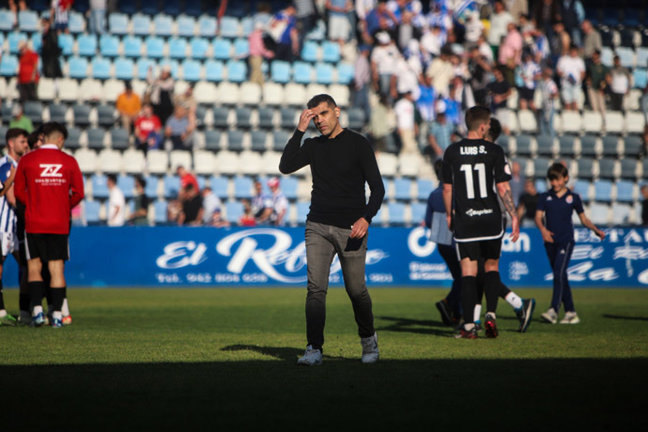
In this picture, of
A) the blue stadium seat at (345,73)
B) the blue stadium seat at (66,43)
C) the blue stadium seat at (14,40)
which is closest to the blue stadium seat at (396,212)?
the blue stadium seat at (345,73)

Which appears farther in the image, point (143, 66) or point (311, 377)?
point (143, 66)

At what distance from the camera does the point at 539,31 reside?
87.0 ft

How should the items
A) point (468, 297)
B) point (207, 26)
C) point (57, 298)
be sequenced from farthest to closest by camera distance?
point (207, 26), point (57, 298), point (468, 297)

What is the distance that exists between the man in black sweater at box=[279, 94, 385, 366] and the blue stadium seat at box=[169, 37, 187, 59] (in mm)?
18995

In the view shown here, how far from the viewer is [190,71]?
25.0 metres

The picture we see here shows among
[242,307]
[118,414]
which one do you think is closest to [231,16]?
[242,307]

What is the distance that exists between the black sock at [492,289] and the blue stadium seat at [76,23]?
18.8m

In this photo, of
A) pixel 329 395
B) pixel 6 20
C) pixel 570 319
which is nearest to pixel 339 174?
pixel 329 395

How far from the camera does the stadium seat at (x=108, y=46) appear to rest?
82.1 feet

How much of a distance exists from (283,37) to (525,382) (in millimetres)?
19781

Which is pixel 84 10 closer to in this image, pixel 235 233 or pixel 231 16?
A: pixel 231 16

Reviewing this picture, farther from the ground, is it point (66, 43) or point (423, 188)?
point (66, 43)

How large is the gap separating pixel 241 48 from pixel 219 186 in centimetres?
542

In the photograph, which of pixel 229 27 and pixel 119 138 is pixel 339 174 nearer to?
pixel 119 138
